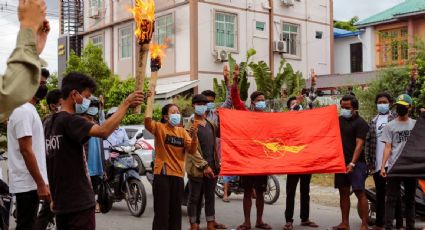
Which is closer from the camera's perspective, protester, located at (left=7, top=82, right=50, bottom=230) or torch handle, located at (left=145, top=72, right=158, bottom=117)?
torch handle, located at (left=145, top=72, right=158, bottom=117)

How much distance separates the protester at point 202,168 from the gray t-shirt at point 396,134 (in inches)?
90.8

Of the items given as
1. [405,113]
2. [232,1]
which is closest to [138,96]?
[405,113]

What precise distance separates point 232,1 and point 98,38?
33.5ft

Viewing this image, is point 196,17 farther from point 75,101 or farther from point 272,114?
point 75,101

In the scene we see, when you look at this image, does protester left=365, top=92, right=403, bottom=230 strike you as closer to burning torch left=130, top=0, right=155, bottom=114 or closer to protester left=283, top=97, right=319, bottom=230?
protester left=283, top=97, right=319, bottom=230

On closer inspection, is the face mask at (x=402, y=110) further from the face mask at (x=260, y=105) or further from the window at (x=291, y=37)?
the window at (x=291, y=37)

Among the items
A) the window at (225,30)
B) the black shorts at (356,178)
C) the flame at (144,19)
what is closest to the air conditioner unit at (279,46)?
the window at (225,30)

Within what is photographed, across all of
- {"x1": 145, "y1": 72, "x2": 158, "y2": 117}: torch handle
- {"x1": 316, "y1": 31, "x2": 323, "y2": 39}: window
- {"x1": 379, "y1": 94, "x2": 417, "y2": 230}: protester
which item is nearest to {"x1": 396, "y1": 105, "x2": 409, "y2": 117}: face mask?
{"x1": 379, "y1": 94, "x2": 417, "y2": 230}: protester

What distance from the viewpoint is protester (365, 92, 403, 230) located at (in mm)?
7625

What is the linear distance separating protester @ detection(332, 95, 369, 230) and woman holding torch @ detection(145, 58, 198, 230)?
7.65ft

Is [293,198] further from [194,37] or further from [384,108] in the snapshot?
[194,37]

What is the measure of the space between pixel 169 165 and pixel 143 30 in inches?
96.5

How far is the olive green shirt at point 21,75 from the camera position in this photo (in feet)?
6.15

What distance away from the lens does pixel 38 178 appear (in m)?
4.86
